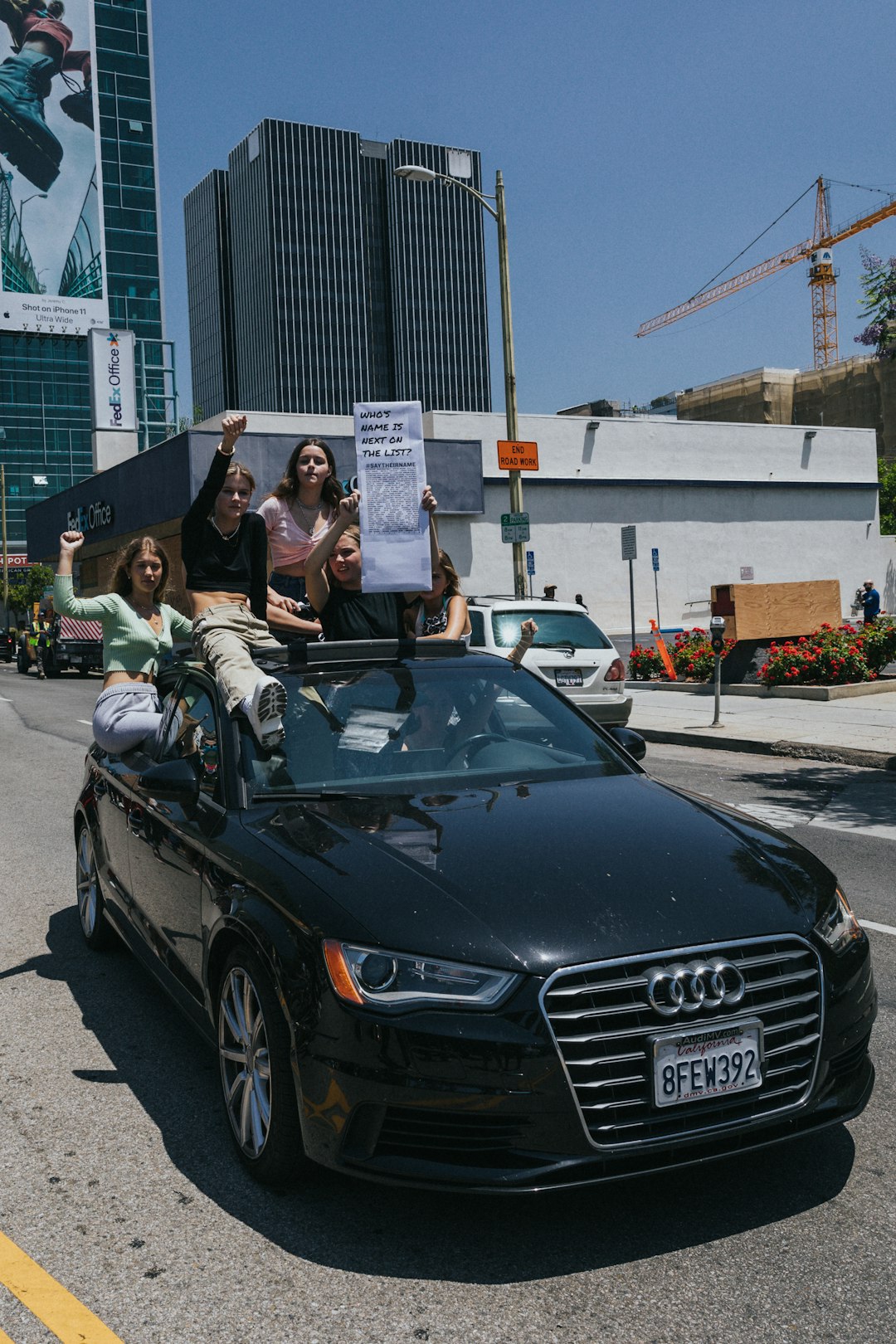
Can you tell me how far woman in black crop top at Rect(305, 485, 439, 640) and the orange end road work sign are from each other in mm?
14376

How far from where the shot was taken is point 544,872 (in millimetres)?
3238

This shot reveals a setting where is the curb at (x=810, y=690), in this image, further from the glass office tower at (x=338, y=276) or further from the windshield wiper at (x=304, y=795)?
the glass office tower at (x=338, y=276)

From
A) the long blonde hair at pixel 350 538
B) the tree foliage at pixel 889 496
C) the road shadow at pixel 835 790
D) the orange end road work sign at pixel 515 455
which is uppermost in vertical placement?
the tree foliage at pixel 889 496

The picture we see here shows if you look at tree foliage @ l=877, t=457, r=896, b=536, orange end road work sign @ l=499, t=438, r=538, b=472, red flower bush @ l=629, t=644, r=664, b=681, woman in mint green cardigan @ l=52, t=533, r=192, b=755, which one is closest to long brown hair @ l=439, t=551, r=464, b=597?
woman in mint green cardigan @ l=52, t=533, r=192, b=755

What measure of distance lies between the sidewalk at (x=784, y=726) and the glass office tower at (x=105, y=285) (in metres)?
119

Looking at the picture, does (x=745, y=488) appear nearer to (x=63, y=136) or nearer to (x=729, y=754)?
(x=729, y=754)

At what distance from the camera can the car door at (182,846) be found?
3961 mm

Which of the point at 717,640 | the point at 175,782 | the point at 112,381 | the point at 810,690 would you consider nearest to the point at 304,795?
the point at 175,782

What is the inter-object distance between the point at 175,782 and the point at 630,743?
1.73m

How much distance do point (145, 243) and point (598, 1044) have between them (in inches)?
5692

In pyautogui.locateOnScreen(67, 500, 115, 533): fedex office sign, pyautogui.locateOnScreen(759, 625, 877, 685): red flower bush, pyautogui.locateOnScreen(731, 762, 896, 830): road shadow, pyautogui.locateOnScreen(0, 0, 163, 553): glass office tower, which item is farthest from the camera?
pyautogui.locateOnScreen(0, 0, 163, 553): glass office tower

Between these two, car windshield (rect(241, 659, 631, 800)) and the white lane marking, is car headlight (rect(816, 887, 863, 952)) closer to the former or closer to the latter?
car windshield (rect(241, 659, 631, 800))

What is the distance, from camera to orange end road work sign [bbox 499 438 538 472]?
20.6m

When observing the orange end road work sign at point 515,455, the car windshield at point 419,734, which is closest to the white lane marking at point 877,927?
the car windshield at point 419,734
